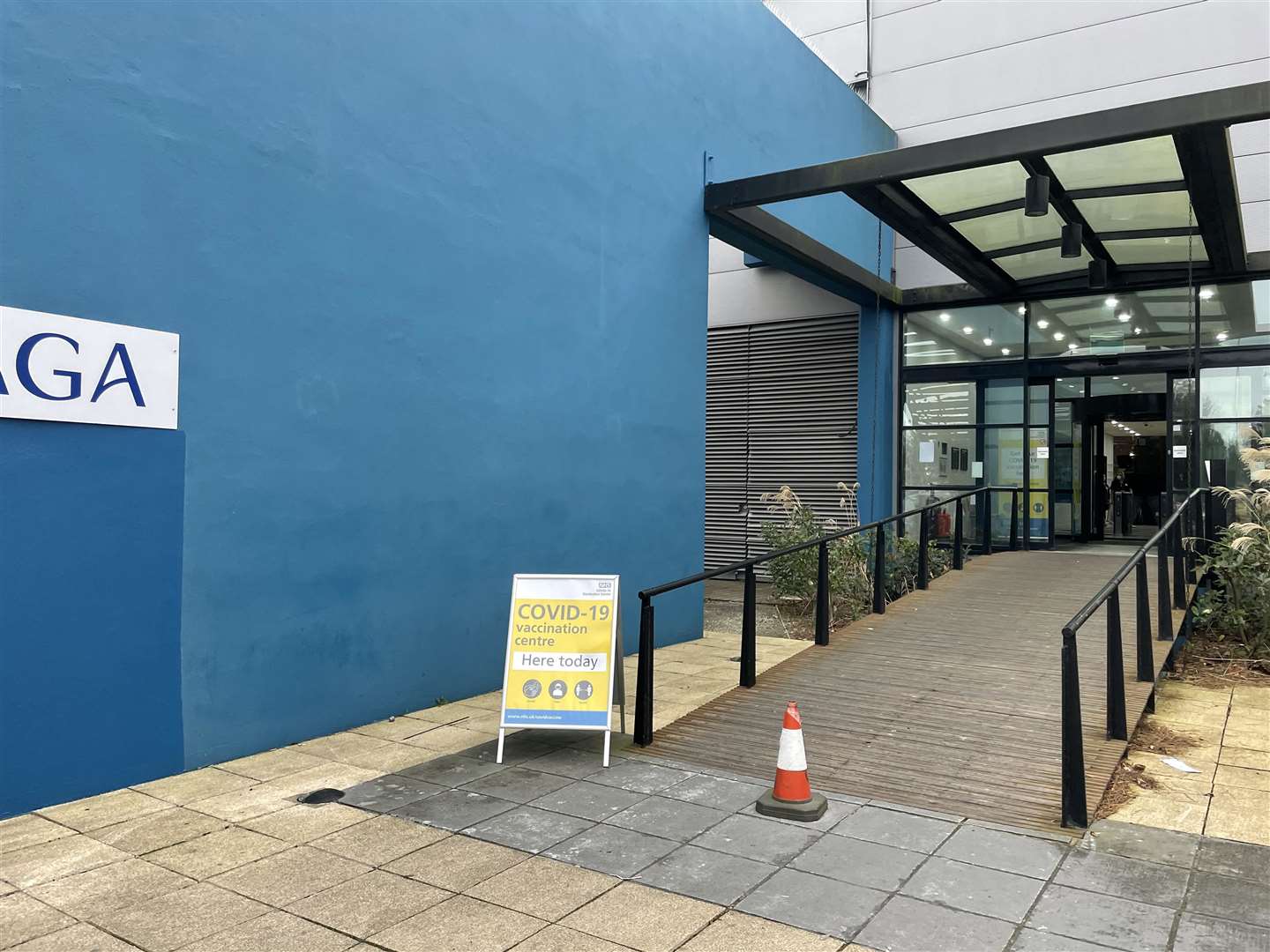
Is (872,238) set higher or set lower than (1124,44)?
lower

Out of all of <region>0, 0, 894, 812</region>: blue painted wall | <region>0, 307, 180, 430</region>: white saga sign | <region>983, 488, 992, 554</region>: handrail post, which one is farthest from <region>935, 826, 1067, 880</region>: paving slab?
<region>983, 488, 992, 554</region>: handrail post

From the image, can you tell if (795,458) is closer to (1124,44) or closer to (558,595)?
(1124,44)

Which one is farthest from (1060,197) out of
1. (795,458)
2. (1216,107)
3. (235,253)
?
(235,253)

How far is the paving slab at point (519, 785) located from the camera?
178 inches

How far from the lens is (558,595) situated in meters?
5.41

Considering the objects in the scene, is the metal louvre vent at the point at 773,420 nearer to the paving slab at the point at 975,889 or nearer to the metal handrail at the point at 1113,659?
the metal handrail at the point at 1113,659

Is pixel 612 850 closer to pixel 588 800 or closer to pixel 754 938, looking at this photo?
pixel 588 800

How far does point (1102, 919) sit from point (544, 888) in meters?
2.04

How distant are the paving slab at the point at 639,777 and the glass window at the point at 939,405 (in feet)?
30.7

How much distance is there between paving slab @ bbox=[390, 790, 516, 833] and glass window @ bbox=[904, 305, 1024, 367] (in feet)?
34.3

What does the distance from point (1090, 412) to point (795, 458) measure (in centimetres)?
473

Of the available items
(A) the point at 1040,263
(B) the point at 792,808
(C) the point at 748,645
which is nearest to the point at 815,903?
(B) the point at 792,808

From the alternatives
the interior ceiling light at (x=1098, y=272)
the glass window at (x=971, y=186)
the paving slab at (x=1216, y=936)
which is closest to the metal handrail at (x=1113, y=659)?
the paving slab at (x=1216, y=936)

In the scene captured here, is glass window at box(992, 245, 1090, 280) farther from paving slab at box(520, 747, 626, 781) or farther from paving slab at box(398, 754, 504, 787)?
paving slab at box(398, 754, 504, 787)
